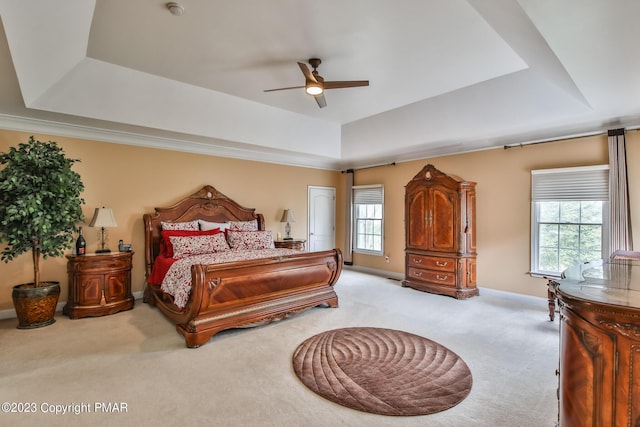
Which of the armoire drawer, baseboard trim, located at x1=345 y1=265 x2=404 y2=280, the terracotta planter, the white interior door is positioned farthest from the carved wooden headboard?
the armoire drawer

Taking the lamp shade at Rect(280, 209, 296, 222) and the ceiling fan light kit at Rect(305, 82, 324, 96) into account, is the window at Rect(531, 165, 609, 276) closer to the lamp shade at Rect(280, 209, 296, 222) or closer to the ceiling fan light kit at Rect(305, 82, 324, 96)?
the ceiling fan light kit at Rect(305, 82, 324, 96)

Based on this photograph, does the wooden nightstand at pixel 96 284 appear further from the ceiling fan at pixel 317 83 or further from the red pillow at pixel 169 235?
the ceiling fan at pixel 317 83

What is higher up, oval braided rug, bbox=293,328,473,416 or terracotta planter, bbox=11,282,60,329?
terracotta planter, bbox=11,282,60,329

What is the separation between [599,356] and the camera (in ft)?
4.35

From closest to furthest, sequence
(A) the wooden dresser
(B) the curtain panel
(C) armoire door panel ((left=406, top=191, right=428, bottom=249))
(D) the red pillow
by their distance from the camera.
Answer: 1. (A) the wooden dresser
2. (B) the curtain panel
3. (D) the red pillow
4. (C) armoire door panel ((left=406, top=191, right=428, bottom=249))

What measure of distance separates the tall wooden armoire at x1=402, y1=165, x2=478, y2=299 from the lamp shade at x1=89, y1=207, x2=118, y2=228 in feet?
15.4

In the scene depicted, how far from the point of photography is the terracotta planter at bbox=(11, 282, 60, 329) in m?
3.67

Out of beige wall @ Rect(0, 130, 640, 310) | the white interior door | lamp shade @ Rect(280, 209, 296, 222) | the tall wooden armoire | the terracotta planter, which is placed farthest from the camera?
the white interior door

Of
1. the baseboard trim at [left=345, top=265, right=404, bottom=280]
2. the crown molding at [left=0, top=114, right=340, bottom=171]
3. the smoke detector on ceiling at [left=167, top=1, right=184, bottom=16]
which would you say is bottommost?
the baseboard trim at [left=345, top=265, right=404, bottom=280]

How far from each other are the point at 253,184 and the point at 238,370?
13.4 feet

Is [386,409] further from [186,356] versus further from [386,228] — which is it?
[386,228]

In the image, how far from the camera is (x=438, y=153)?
5.97 metres

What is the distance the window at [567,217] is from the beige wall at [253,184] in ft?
0.44

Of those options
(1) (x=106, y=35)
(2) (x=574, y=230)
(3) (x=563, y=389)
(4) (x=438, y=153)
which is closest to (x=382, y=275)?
(4) (x=438, y=153)
